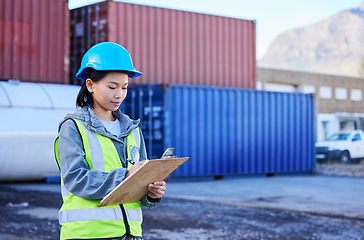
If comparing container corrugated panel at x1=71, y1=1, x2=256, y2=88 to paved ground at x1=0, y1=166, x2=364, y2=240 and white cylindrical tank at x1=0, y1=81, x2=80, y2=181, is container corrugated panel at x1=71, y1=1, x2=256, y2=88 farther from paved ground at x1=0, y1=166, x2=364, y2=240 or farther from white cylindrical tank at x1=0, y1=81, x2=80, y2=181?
paved ground at x1=0, y1=166, x2=364, y2=240

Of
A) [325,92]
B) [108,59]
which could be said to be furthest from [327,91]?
[108,59]

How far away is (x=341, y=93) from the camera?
40.9 meters

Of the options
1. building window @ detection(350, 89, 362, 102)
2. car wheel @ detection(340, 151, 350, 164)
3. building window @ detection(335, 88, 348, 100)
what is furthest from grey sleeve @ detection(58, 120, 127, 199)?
building window @ detection(350, 89, 362, 102)

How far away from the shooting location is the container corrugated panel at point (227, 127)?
538 inches

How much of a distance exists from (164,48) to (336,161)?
1045 cm

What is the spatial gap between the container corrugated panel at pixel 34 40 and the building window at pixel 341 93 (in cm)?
3113

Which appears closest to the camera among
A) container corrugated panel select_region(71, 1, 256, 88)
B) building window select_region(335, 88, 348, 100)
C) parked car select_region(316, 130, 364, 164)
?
container corrugated panel select_region(71, 1, 256, 88)

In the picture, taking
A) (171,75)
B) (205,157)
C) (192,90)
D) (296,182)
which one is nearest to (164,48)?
(171,75)

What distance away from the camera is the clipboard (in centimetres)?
184

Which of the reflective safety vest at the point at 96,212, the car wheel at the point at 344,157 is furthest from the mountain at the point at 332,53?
the reflective safety vest at the point at 96,212

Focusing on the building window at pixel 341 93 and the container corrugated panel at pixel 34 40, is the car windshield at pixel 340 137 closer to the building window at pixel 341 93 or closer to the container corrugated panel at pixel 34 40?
the container corrugated panel at pixel 34 40

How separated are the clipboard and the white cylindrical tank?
29.5 feet

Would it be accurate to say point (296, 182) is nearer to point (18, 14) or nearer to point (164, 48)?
point (164, 48)

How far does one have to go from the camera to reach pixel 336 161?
2175 cm
